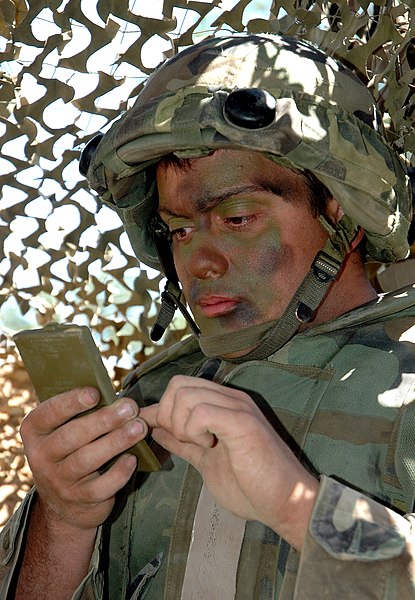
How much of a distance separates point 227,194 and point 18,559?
983 mm

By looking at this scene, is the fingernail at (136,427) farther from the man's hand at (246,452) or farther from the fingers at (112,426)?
the man's hand at (246,452)

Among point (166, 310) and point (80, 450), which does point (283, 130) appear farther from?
point (80, 450)

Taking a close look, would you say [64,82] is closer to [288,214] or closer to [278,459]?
[288,214]

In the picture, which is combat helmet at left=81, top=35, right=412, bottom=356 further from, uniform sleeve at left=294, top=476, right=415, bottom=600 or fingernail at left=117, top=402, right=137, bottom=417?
uniform sleeve at left=294, top=476, right=415, bottom=600

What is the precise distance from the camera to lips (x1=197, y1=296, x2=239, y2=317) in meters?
2.21

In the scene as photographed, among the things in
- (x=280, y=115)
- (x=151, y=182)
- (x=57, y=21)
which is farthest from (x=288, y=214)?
(x=57, y=21)

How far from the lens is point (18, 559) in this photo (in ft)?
7.47

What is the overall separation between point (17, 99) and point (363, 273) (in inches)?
48.1

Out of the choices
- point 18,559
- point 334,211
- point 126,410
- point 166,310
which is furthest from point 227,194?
point 18,559

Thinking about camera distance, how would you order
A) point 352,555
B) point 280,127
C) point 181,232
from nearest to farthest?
point 352,555 → point 280,127 → point 181,232

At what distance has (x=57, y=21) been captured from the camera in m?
2.77

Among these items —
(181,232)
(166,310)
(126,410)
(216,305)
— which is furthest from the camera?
(166,310)

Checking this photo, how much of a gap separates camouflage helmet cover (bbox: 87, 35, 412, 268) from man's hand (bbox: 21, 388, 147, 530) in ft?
2.18

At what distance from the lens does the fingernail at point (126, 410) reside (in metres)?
1.88
